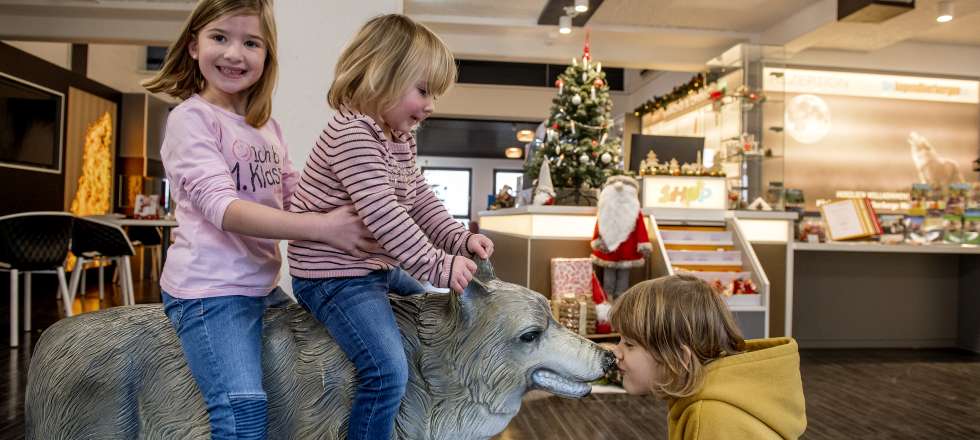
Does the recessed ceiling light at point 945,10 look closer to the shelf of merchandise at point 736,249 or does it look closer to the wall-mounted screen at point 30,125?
the shelf of merchandise at point 736,249

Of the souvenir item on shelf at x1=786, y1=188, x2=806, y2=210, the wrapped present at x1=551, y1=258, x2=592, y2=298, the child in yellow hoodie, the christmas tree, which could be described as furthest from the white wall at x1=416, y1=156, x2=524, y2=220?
the child in yellow hoodie

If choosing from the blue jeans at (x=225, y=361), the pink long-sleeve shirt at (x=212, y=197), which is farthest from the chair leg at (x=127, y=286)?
the blue jeans at (x=225, y=361)

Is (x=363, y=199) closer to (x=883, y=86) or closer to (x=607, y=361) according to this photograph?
(x=607, y=361)

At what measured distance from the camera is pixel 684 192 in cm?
577

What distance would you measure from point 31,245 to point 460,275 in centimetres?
A: 485

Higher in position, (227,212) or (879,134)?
(879,134)

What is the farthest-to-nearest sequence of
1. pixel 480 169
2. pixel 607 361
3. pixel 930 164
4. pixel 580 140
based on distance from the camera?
pixel 480 169, pixel 930 164, pixel 580 140, pixel 607 361

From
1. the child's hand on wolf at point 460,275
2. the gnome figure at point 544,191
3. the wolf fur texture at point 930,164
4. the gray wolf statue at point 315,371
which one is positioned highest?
the wolf fur texture at point 930,164

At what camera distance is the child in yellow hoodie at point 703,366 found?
1.33 metres

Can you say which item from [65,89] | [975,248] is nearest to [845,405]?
[975,248]

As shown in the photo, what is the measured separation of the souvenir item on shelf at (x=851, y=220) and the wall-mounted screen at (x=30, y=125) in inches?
345

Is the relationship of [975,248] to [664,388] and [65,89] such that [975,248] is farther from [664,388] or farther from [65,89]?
[65,89]

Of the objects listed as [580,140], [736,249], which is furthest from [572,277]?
[580,140]

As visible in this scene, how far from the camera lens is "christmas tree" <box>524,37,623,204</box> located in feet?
19.9
